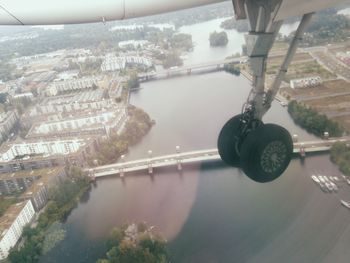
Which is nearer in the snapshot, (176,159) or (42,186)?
(42,186)

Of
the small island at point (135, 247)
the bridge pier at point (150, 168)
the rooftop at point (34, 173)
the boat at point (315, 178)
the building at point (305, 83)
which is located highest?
the building at point (305, 83)

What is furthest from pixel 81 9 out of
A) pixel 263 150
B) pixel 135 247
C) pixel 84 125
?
pixel 84 125

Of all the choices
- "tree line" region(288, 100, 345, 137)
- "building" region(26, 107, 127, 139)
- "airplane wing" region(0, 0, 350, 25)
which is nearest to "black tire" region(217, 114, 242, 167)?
"airplane wing" region(0, 0, 350, 25)

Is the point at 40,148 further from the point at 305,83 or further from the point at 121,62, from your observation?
the point at 121,62

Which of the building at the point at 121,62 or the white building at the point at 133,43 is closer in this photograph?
the building at the point at 121,62

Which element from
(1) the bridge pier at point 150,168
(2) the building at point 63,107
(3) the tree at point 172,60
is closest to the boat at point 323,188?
(1) the bridge pier at point 150,168

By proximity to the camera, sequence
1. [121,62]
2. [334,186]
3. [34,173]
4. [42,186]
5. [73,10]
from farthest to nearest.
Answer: [121,62]
[34,173]
[42,186]
[334,186]
[73,10]

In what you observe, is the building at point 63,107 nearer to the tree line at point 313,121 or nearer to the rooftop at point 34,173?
the rooftop at point 34,173
